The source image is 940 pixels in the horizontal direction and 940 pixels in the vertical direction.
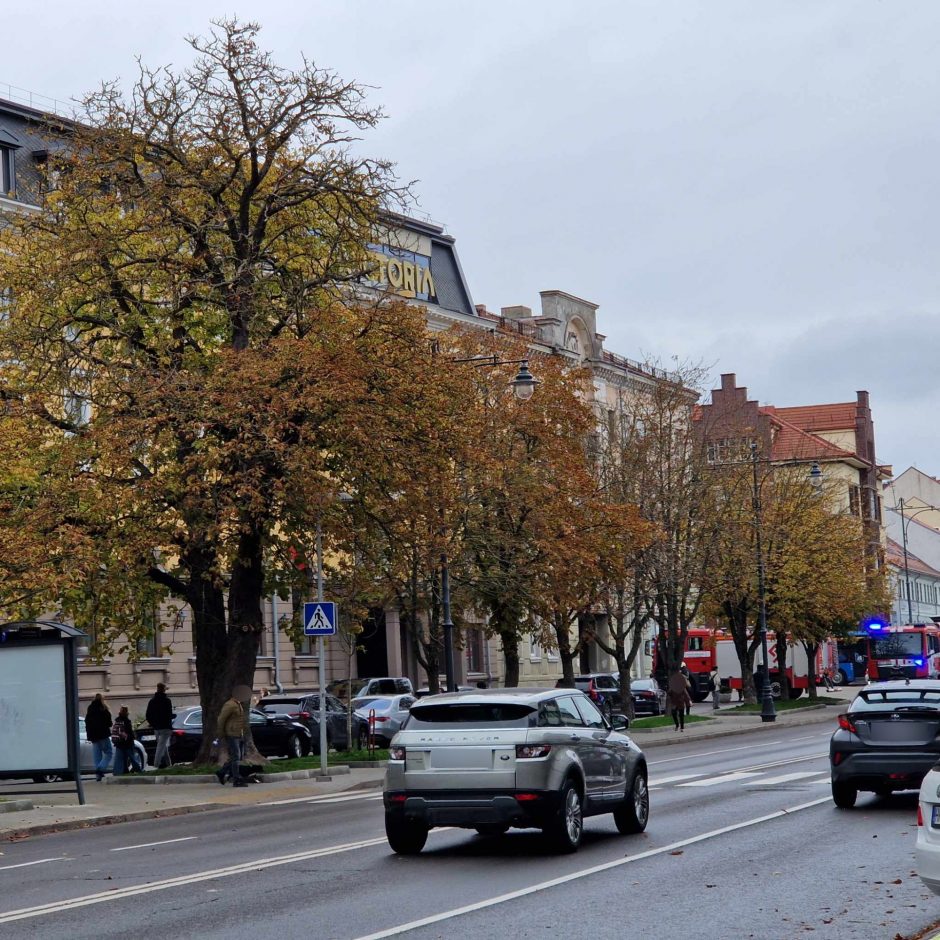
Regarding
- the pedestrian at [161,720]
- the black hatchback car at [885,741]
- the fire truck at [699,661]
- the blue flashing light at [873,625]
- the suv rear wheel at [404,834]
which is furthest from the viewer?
the fire truck at [699,661]

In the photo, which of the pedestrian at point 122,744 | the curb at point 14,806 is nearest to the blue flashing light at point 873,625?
the pedestrian at point 122,744

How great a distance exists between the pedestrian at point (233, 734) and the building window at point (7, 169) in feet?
67.2

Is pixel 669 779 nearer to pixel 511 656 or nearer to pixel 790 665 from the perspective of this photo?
pixel 511 656

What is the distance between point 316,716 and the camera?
39281 mm

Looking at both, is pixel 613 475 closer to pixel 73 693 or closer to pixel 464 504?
pixel 464 504

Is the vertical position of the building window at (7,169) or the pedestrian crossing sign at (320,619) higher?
the building window at (7,169)

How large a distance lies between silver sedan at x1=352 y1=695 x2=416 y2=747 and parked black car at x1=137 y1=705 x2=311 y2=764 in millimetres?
2044

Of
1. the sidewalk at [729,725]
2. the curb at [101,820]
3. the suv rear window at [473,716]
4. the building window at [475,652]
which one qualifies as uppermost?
the building window at [475,652]

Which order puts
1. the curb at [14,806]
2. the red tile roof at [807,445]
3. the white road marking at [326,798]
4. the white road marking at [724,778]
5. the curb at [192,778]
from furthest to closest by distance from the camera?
the red tile roof at [807,445]
the curb at [192,778]
the white road marking at [326,798]
the white road marking at [724,778]
the curb at [14,806]

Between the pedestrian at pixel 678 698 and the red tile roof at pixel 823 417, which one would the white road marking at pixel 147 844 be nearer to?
the pedestrian at pixel 678 698

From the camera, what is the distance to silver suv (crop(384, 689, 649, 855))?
14914 millimetres

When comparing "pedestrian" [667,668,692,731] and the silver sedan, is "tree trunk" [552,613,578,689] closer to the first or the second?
"pedestrian" [667,668,692,731]

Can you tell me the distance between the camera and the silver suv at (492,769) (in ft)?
48.9

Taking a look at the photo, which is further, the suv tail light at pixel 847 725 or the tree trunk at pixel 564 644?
the tree trunk at pixel 564 644
